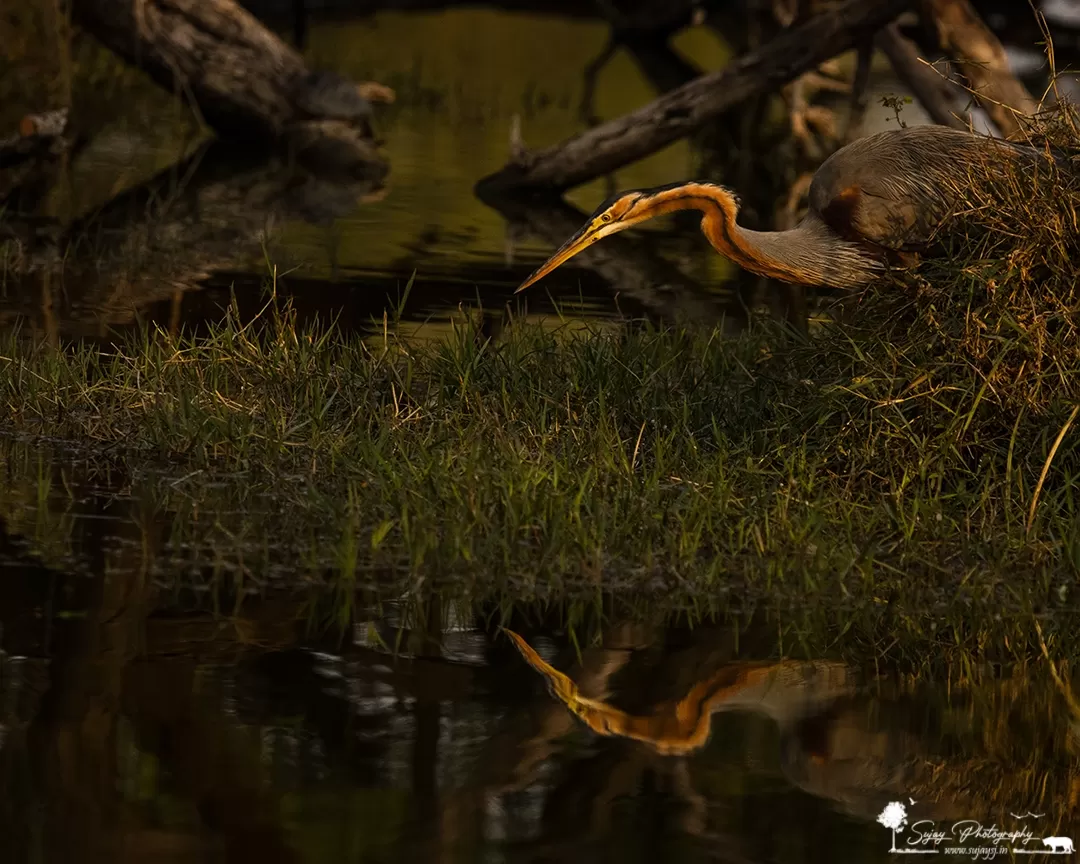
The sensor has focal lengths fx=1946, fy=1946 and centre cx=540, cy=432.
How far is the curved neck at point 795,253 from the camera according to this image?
23.3ft

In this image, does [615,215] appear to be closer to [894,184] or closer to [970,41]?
[894,184]

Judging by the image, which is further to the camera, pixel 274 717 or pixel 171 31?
pixel 171 31

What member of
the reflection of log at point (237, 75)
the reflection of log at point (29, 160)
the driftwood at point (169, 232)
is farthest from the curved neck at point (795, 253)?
the reflection of log at point (237, 75)

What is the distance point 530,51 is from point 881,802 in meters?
20.4

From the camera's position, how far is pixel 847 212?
23.8ft

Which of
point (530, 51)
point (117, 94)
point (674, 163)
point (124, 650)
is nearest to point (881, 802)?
point (124, 650)

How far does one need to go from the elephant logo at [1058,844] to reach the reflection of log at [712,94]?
8.63 meters

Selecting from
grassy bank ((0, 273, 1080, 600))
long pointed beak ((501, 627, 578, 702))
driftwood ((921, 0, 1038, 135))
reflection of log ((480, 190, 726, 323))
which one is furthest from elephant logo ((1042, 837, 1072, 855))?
driftwood ((921, 0, 1038, 135))

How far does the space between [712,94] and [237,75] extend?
156 inches

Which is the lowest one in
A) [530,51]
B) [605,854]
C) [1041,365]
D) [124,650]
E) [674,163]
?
[605,854]

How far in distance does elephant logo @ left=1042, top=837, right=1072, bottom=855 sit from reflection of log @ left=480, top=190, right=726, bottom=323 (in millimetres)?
5355

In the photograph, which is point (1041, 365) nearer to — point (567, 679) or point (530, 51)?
point (567, 679)

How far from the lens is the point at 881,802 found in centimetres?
434

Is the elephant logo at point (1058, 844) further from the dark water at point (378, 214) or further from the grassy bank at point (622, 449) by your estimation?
the dark water at point (378, 214)
